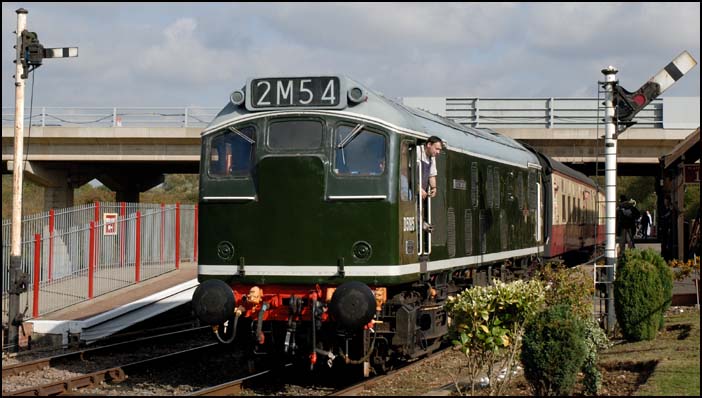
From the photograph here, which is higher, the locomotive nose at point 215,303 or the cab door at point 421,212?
the cab door at point 421,212

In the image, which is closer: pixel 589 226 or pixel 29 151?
pixel 589 226

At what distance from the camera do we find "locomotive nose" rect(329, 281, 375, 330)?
11008 mm

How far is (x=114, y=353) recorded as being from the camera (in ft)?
53.7

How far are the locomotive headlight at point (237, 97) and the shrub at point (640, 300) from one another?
5927 millimetres

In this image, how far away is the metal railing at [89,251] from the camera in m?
19.5

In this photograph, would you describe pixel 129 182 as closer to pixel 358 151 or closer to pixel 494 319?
pixel 358 151

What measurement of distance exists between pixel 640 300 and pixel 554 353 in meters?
3.88

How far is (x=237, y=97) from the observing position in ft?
40.1

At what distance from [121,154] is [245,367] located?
2370 centimetres

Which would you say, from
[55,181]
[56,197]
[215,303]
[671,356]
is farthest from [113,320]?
[56,197]

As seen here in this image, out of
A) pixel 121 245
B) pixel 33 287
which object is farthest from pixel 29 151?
pixel 33 287

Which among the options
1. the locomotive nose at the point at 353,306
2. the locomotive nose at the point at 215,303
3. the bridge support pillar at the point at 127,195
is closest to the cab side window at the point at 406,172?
the locomotive nose at the point at 353,306

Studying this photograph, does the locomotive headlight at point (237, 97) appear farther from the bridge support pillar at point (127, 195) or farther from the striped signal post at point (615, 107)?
the bridge support pillar at point (127, 195)

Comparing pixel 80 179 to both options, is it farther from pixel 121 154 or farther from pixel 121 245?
pixel 121 245
